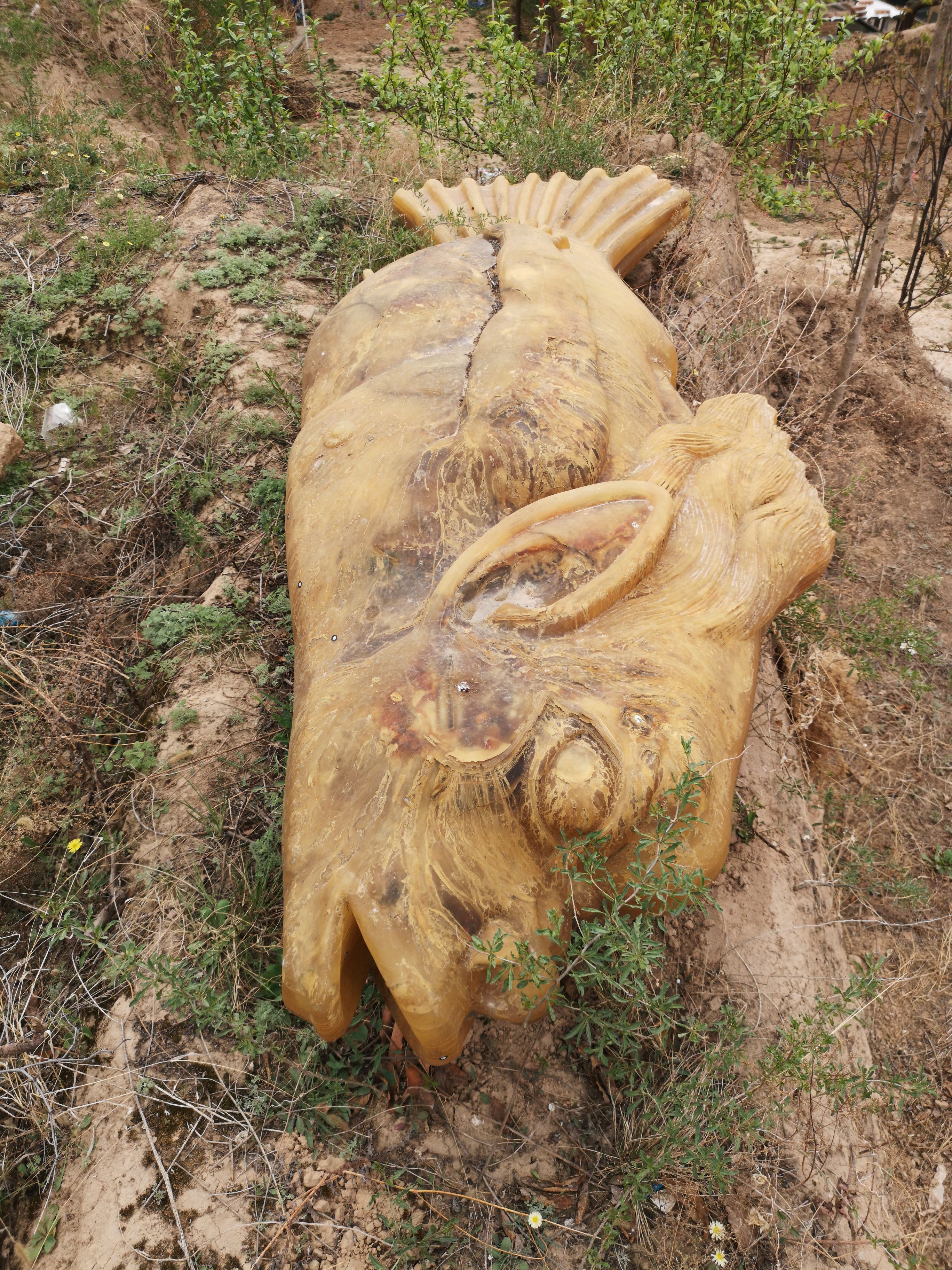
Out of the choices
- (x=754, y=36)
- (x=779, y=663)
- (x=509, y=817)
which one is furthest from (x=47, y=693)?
A: (x=754, y=36)

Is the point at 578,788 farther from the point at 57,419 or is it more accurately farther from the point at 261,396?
the point at 57,419

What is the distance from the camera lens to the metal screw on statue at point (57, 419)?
355 centimetres

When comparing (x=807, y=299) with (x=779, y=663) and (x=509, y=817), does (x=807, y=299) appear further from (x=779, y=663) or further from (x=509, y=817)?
(x=509, y=817)

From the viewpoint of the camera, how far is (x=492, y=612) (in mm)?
1880

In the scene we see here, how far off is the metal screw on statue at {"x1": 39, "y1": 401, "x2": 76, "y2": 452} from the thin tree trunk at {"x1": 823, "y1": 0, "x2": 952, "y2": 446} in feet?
11.4

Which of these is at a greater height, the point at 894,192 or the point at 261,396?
the point at 894,192

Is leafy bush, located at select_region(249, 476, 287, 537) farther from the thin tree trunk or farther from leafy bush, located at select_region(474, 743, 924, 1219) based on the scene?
the thin tree trunk

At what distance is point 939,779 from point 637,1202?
228 cm

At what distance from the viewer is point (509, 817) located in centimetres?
170

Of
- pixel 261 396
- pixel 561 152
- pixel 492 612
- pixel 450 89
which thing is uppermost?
pixel 450 89

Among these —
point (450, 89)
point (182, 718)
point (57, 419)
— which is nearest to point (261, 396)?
point (57, 419)

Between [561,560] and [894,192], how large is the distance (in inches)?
113

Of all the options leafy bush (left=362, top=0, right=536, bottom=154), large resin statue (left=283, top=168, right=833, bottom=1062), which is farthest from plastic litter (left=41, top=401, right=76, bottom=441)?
leafy bush (left=362, top=0, right=536, bottom=154)

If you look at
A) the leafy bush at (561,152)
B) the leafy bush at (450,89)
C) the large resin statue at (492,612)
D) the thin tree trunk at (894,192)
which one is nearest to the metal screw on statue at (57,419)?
the large resin statue at (492,612)
